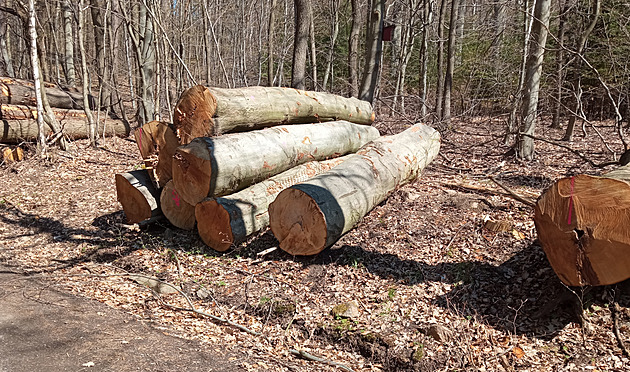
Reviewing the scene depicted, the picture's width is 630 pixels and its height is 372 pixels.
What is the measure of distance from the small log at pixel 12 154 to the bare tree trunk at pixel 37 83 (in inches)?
27.0

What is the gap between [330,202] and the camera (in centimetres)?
541

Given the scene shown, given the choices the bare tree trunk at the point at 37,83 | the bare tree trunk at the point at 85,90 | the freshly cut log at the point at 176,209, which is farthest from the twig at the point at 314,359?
the bare tree trunk at the point at 85,90

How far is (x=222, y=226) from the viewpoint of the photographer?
575 centimetres

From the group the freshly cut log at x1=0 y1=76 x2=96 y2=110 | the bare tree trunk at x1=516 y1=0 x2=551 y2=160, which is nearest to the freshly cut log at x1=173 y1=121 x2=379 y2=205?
the bare tree trunk at x1=516 y1=0 x2=551 y2=160

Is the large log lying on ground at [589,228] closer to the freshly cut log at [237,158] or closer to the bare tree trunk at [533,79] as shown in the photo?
the freshly cut log at [237,158]

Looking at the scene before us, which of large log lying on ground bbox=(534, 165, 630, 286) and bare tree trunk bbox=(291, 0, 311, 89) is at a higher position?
bare tree trunk bbox=(291, 0, 311, 89)

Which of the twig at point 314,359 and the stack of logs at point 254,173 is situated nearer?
the twig at point 314,359

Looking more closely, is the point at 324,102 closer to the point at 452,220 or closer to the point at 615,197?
the point at 452,220

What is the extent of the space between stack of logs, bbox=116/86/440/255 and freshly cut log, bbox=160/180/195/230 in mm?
15

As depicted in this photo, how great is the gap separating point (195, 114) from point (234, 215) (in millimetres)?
1593

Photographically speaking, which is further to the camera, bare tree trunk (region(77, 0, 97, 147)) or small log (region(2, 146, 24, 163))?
bare tree trunk (region(77, 0, 97, 147))

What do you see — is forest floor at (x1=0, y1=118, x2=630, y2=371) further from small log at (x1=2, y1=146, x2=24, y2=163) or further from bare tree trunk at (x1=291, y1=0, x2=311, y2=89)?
bare tree trunk at (x1=291, y1=0, x2=311, y2=89)

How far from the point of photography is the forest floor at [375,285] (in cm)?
390

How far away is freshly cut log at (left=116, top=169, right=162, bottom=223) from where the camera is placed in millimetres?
6633
